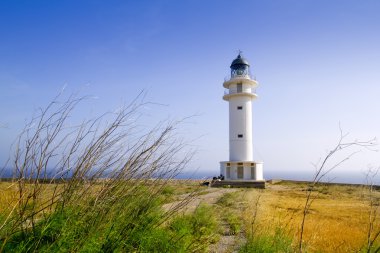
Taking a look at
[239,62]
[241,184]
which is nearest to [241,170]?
[241,184]

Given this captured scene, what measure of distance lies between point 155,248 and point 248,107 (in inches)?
879

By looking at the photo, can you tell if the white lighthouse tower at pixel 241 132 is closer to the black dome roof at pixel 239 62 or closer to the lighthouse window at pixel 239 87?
the lighthouse window at pixel 239 87

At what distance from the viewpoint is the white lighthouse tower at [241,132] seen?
2358cm

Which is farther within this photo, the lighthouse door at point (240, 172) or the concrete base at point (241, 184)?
the lighthouse door at point (240, 172)

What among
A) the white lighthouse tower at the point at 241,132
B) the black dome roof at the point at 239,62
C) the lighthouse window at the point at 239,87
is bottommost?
the white lighthouse tower at the point at 241,132

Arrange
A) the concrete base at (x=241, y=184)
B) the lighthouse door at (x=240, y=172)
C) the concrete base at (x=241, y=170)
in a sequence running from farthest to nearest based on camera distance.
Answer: the lighthouse door at (x=240, y=172) < the concrete base at (x=241, y=170) < the concrete base at (x=241, y=184)

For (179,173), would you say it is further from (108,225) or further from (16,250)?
(16,250)

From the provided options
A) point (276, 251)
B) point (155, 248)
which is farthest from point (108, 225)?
point (276, 251)

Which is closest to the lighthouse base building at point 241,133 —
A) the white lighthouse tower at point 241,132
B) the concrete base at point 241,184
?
the white lighthouse tower at point 241,132

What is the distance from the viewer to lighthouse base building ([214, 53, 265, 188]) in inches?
928

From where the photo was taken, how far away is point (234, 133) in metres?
24.3

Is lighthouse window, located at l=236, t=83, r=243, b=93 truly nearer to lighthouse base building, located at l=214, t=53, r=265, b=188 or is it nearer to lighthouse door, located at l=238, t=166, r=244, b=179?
lighthouse base building, located at l=214, t=53, r=265, b=188

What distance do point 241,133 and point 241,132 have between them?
8cm

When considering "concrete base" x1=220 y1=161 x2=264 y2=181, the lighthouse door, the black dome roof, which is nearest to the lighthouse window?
the black dome roof
